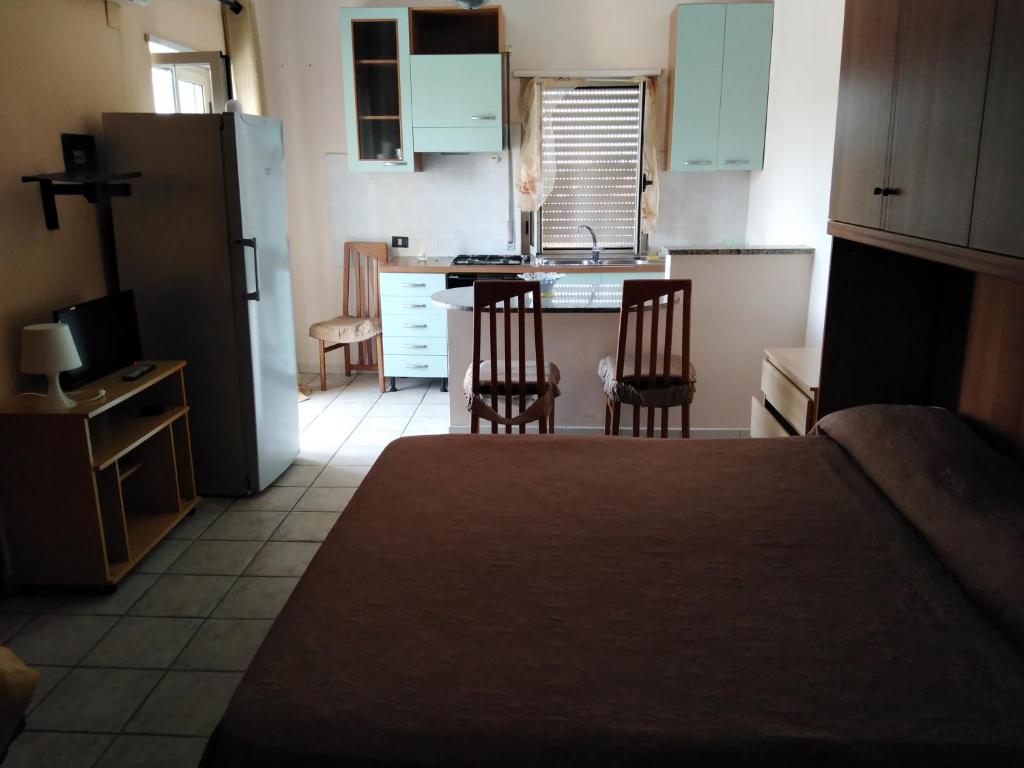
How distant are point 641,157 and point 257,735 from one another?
491cm

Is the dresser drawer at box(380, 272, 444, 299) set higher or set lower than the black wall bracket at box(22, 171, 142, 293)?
lower

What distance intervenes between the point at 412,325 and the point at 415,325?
21mm

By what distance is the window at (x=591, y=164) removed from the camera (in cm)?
550

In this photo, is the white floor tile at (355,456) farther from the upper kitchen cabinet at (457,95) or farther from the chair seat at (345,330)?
the upper kitchen cabinet at (457,95)

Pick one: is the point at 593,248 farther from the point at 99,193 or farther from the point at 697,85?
the point at 99,193

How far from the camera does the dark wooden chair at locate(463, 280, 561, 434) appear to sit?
11.0 feet

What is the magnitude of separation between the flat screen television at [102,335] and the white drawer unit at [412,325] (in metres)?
2.12

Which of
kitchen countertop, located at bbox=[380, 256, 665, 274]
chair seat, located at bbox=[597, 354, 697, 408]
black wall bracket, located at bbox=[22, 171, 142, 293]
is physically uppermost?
black wall bracket, located at bbox=[22, 171, 142, 293]

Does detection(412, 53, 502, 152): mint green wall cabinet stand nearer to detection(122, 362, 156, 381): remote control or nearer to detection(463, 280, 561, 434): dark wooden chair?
detection(463, 280, 561, 434): dark wooden chair

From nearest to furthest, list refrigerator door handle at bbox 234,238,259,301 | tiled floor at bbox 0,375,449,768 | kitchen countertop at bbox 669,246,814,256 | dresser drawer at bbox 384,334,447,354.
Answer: tiled floor at bbox 0,375,449,768
refrigerator door handle at bbox 234,238,259,301
kitchen countertop at bbox 669,246,814,256
dresser drawer at bbox 384,334,447,354

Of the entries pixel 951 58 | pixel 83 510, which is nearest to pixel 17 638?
pixel 83 510

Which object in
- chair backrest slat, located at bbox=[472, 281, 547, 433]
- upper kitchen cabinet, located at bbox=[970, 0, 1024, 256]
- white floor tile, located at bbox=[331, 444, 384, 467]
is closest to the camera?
upper kitchen cabinet, located at bbox=[970, 0, 1024, 256]

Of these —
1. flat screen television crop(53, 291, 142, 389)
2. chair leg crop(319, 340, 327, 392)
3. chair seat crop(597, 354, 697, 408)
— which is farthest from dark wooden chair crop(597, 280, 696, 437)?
chair leg crop(319, 340, 327, 392)

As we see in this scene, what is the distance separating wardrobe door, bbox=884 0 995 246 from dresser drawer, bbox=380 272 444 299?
365 cm
